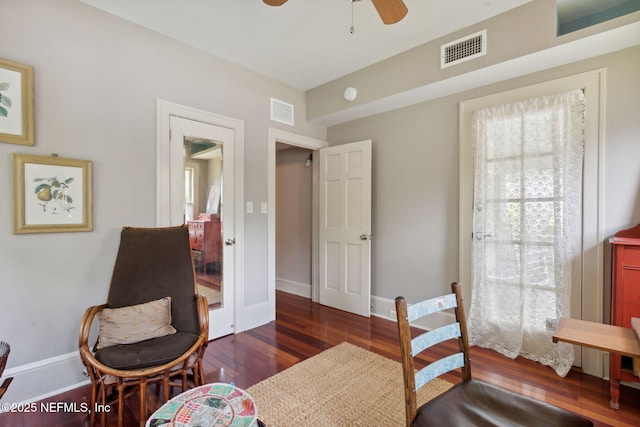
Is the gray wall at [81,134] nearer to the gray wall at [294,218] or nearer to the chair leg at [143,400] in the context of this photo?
the chair leg at [143,400]

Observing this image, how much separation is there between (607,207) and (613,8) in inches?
60.3

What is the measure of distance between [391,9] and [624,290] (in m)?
2.33

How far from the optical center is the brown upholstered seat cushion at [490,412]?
111 cm

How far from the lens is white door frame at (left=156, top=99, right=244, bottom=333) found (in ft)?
8.27

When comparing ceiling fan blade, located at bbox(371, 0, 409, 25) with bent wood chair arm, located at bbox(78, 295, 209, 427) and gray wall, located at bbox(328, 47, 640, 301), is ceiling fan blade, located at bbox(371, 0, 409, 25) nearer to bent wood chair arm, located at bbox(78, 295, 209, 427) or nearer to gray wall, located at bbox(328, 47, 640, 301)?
gray wall, located at bbox(328, 47, 640, 301)

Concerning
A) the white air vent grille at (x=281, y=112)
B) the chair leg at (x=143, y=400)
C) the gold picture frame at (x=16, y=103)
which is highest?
the white air vent grille at (x=281, y=112)

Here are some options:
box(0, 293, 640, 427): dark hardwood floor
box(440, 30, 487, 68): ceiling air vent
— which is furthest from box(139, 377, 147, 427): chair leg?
box(440, 30, 487, 68): ceiling air vent

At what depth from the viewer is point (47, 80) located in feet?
6.64

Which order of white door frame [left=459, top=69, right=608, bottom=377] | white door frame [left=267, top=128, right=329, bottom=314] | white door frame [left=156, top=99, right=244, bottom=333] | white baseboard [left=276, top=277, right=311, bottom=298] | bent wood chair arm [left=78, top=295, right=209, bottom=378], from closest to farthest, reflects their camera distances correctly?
bent wood chair arm [left=78, top=295, right=209, bottom=378]
white door frame [left=459, top=69, right=608, bottom=377]
white door frame [left=156, top=99, right=244, bottom=333]
white door frame [left=267, top=128, right=329, bottom=314]
white baseboard [left=276, top=277, right=311, bottom=298]


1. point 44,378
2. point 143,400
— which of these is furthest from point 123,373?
point 44,378

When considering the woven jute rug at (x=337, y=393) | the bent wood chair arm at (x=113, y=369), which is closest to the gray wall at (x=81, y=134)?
the bent wood chair arm at (x=113, y=369)

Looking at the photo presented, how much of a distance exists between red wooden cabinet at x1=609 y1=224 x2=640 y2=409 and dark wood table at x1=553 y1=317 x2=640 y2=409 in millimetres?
759

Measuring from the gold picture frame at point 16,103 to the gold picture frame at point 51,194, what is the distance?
0.13 metres

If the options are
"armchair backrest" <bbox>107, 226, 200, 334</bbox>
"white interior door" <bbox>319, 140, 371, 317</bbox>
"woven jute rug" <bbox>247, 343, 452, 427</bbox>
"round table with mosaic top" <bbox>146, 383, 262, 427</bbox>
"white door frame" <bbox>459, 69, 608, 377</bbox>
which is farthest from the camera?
"white interior door" <bbox>319, 140, 371, 317</bbox>
